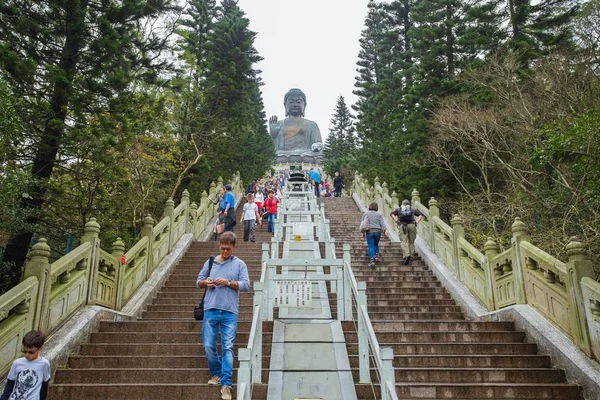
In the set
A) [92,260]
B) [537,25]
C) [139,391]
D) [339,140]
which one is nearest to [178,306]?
[92,260]

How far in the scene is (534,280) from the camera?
613 cm

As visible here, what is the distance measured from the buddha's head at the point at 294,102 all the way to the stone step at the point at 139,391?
46.7 metres

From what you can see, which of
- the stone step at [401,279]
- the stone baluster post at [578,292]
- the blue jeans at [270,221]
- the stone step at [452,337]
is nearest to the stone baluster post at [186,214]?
the blue jeans at [270,221]

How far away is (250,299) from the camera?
7.41m

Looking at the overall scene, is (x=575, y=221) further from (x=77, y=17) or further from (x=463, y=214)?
(x=77, y=17)

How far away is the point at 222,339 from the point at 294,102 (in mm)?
46984

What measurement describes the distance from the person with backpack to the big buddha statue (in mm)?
37286

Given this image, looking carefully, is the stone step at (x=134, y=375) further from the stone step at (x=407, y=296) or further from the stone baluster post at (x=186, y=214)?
the stone baluster post at (x=186, y=214)

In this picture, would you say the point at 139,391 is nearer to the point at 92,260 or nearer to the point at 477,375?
the point at 92,260

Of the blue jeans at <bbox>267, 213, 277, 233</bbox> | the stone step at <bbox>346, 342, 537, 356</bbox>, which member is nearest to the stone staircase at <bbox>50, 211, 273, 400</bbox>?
the stone step at <bbox>346, 342, 537, 356</bbox>

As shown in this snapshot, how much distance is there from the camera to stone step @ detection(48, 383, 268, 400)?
433 cm

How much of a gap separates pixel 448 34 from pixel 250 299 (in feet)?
51.2

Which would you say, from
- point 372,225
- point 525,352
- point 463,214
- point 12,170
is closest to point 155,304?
point 12,170

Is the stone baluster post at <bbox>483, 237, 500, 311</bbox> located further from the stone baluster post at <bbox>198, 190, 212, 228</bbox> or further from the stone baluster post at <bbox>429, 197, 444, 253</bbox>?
the stone baluster post at <bbox>198, 190, 212, 228</bbox>
